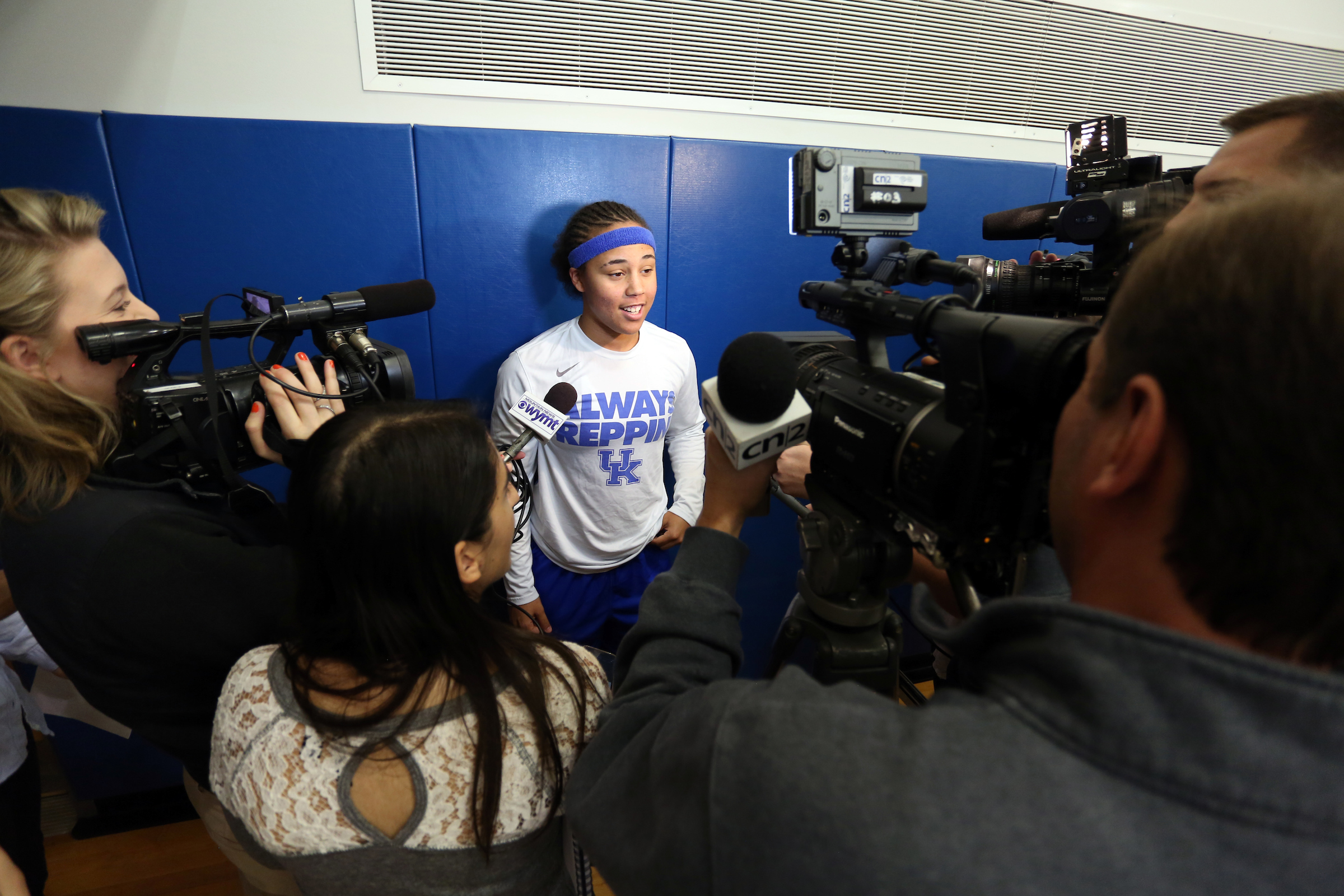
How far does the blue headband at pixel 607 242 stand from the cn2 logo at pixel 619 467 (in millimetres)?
552

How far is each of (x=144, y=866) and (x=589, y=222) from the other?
2.33 m

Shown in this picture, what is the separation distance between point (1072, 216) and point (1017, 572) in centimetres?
84

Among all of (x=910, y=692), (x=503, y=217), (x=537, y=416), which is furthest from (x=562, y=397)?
(x=910, y=692)

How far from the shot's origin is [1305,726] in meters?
0.33

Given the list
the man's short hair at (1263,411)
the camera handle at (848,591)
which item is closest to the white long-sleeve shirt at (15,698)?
the camera handle at (848,591)

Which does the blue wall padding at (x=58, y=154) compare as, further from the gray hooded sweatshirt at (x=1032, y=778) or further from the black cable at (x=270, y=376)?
the gray hooded sweatshirt at (x=1032, y=778)

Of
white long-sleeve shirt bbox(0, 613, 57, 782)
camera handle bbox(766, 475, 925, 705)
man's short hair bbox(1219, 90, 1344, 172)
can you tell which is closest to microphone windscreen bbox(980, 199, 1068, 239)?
man's short hair bbox(1219, 90, 1344, 172)

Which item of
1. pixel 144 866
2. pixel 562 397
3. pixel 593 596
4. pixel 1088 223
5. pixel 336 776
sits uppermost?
pixel 1088 223

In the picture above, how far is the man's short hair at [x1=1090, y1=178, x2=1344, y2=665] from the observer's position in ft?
1.08

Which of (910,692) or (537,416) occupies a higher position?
(537,416)

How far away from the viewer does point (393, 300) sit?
1129 mm

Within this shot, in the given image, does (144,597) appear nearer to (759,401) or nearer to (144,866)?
(759,401)

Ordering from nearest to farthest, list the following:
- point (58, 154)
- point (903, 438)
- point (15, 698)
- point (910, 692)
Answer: point (903, 438) → point (15, 698) → point (58, 154) → point (910, 692)

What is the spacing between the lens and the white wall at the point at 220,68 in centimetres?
140
